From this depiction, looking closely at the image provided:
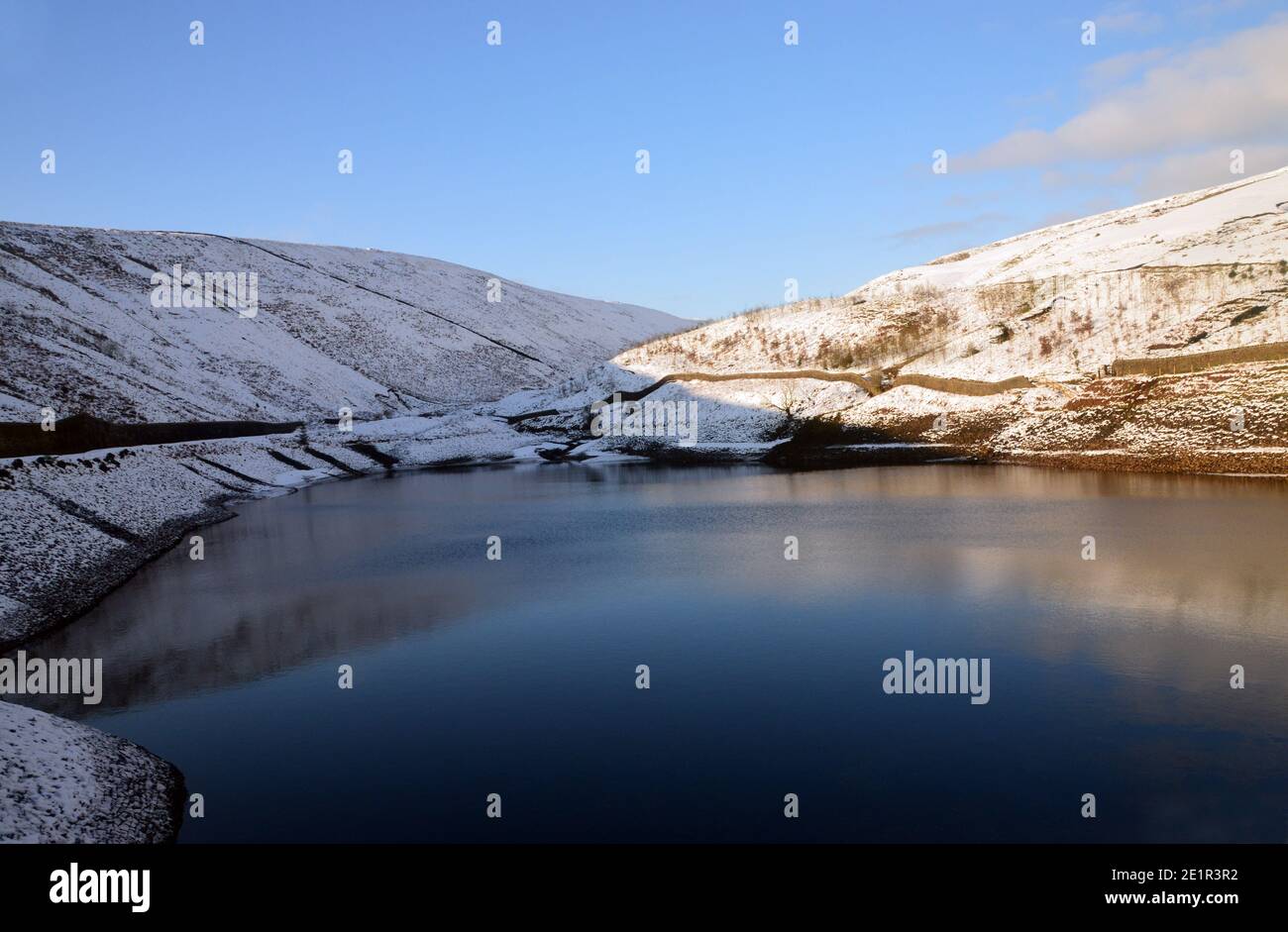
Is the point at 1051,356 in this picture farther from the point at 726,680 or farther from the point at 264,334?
the point at 264,334

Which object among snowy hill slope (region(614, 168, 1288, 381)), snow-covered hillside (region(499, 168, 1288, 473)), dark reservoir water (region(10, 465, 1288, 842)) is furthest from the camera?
snowy hill slope (region(614, 168, 1288, 381))

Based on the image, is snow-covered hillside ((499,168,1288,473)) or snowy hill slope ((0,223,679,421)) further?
snowy hill slope ((0,223,679,421))
